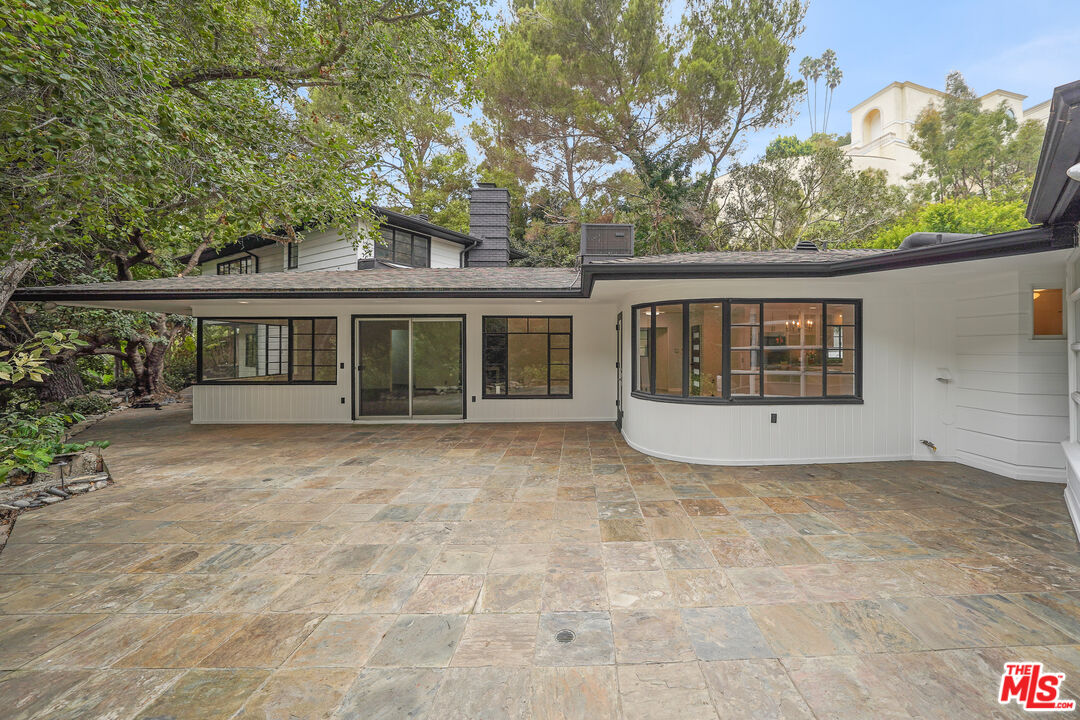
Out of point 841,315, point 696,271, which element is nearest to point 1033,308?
point 841,315

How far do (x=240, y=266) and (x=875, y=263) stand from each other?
495 inches

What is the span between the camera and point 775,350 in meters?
4.75

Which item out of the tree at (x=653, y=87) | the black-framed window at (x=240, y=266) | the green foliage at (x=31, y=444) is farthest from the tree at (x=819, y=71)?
the green foliage at (x=31, y=444)

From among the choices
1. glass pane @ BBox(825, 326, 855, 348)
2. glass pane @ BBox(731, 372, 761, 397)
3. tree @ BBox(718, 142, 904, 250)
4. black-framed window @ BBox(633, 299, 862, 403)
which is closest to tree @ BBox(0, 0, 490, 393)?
black-framed window @ BBox(633, 299, 862, 403)

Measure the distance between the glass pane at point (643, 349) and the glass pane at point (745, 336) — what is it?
0.97 m

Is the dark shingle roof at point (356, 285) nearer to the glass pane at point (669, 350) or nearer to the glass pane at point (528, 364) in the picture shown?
the glass pane at point (528, 364)

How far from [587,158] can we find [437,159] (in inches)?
216

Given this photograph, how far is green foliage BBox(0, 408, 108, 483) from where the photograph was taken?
3424 millimetres

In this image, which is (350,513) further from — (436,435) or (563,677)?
(436,435)

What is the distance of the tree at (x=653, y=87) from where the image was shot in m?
13.0

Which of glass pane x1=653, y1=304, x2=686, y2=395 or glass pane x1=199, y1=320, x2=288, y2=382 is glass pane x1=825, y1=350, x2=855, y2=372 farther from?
glass pane x1=199, y1=320, x2=288, y2=382

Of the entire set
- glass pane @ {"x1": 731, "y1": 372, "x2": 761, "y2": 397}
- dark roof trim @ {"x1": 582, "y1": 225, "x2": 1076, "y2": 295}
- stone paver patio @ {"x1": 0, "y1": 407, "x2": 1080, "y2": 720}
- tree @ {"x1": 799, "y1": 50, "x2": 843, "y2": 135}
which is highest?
tree @ {"x1": 799, "y1": 50, "x2": 843, "y2": 135}

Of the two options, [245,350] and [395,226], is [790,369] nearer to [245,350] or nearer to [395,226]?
[395,226]

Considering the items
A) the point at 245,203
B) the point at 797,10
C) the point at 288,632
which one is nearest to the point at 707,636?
the point at 288,632
